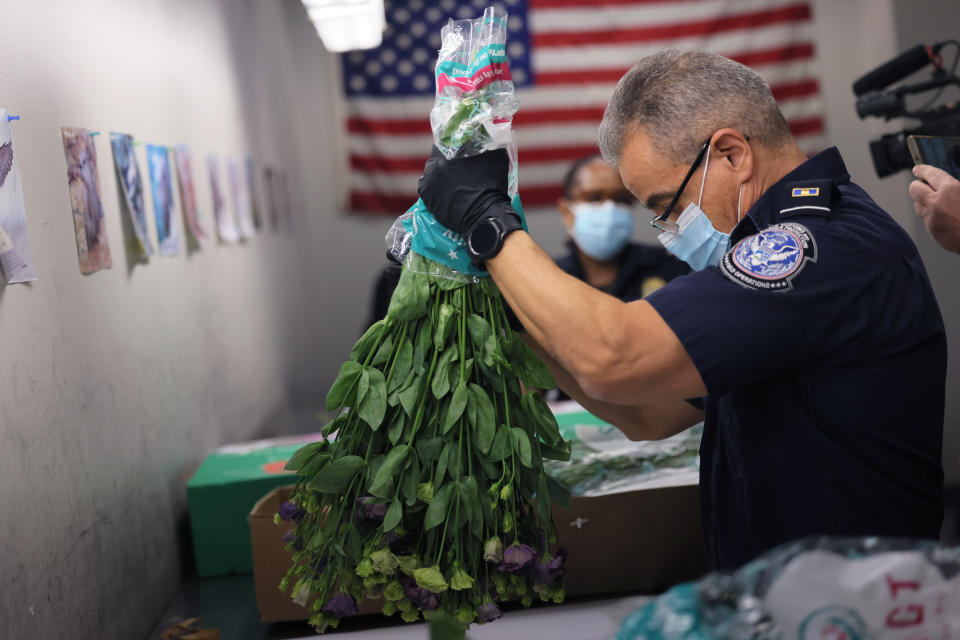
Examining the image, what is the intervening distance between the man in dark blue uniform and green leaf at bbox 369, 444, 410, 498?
24 cm

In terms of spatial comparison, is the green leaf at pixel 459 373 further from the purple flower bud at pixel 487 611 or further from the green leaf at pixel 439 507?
the purple flower bud at pixel 487 611

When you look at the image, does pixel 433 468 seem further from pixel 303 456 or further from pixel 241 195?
pixel 241 195

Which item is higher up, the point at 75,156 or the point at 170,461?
the point at 75,156

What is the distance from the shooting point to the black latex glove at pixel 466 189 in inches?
44.4

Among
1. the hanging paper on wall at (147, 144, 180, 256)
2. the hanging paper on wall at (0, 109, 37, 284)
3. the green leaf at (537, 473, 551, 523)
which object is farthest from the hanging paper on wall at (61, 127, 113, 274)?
the green leaf at (537, 473, 551, 523)

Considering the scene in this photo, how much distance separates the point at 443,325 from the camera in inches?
45.3

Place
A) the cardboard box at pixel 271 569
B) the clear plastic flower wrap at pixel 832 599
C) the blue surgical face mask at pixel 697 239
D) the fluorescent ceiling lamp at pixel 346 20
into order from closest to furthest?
the clear plastic flower wrap at pixel 832 599
the blue surgical face mask at pixel 697 239
the cardboard box at pixel 271 569
the fluorescent ceiling lamp at pixel 346 20

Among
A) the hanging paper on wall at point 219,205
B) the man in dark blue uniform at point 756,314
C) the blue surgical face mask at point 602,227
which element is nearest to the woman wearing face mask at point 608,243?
the blue surgical face mask at point 602,227

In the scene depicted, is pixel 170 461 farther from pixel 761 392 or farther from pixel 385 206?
pixel 385 206

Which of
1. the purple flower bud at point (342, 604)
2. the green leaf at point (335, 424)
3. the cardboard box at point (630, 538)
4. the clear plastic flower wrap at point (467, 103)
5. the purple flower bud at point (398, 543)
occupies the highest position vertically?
the clear plastic flower wrap at point (467, 103)

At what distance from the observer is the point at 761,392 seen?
1.17 meters

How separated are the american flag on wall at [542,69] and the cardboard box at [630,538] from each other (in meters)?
4.08

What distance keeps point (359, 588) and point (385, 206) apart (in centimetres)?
467

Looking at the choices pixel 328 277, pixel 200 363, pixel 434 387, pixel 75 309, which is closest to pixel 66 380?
pixel 75 309
